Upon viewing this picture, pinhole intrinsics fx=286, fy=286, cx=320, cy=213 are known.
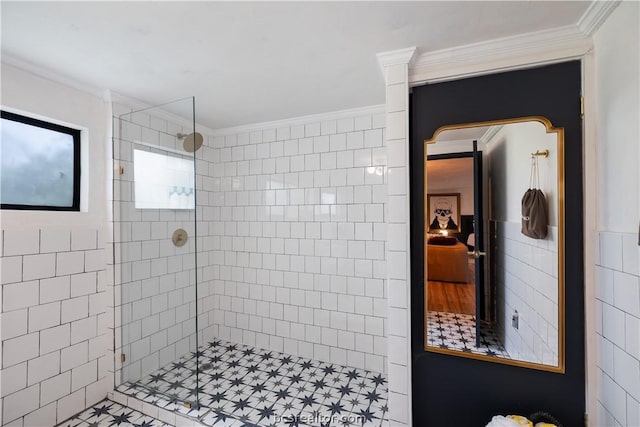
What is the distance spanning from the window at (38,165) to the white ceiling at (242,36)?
13.7 inches

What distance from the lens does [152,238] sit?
205cm

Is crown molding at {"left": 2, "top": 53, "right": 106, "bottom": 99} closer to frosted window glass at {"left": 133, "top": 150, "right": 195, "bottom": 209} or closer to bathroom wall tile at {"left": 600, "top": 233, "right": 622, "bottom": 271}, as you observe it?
frosted window glass at {"left": 133, "top": 150, "right": 195, "bottom": 209}

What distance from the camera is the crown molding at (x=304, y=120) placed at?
225cm

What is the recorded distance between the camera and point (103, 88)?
1855 millimetres

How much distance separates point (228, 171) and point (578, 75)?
8.39 ft

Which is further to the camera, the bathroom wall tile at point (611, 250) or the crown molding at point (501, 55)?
the crown molding at point (501, 55)

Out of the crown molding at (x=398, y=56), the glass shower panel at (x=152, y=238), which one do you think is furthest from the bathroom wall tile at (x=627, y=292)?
the glass shower panel at (x=152, y=238)

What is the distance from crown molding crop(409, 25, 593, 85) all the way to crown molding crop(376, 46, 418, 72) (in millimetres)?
72

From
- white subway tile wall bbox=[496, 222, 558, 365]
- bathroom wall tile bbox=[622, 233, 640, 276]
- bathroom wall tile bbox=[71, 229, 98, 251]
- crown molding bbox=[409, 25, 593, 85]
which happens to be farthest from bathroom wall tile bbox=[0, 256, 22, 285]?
bathroom wall tile bbox=[622, 233, 640, 276]

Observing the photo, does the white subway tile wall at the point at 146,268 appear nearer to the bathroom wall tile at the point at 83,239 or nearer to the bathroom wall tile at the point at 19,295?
the bathroom wall tile at the point at 83,239

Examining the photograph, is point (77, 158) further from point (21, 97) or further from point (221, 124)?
point (221, 124)

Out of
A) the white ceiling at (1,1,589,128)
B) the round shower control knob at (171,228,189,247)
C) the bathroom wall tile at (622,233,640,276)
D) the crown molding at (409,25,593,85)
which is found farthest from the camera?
the round shower control knob at (171,228,189,247)

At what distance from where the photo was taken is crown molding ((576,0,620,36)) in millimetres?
1077

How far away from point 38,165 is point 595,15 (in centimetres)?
283
